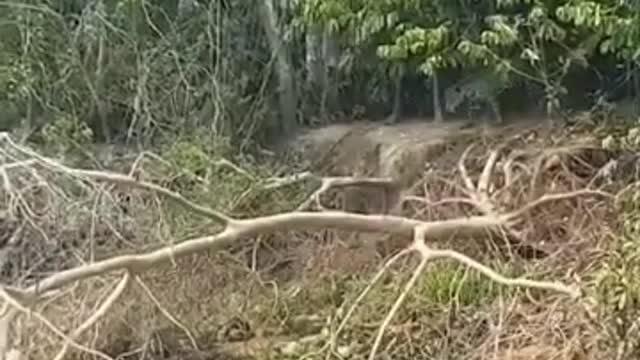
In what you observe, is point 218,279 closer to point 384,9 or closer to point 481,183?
point 481,183

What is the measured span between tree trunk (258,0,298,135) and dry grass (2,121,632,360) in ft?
7.85

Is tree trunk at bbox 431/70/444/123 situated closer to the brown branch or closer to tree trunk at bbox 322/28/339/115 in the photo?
tree trunk at bbox 322/28/339/115

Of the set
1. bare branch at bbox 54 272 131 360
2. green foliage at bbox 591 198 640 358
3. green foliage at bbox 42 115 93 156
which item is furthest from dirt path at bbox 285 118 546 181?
green foliage at bbox 591 198 640 358

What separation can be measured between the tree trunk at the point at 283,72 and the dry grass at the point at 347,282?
2.39 metres

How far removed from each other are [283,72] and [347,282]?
3132 mm

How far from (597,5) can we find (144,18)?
3.60 meters

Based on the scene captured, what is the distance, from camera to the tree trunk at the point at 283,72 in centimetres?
946

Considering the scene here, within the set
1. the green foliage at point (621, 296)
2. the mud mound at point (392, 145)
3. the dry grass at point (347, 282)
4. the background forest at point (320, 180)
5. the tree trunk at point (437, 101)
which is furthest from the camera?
the tree trunk at point (437, 101)

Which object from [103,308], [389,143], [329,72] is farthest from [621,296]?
[329,72]

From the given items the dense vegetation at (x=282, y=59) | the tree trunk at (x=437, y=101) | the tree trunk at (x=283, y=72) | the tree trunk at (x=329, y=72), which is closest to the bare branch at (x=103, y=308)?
the dense vegetation at (x=282, y=59)

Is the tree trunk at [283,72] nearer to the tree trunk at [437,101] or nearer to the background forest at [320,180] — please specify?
the background forest at [320,180]

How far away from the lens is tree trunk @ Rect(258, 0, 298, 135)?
31.0ft

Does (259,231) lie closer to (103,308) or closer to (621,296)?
(103,308)

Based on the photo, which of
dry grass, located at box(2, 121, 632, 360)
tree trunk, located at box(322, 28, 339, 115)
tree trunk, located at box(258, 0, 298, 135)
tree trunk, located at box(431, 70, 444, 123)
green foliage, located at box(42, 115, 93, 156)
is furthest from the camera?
tree trunk, located at box(258, 0, 298, 135)
